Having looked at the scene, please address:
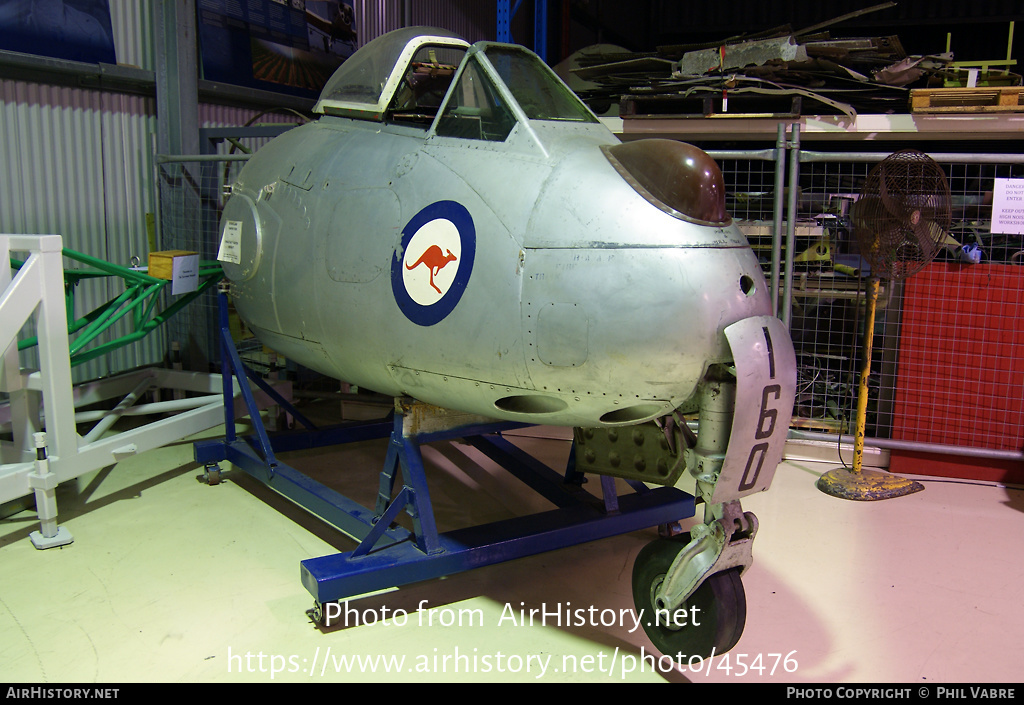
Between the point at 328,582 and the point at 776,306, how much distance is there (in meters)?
3.59

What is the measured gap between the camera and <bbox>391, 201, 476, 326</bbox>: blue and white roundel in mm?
2896

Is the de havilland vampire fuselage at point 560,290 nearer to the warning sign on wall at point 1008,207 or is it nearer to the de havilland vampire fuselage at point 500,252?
the de havilland vampire fuselage at point 500,252

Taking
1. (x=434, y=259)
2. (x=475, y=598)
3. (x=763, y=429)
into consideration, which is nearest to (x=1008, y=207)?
(x=763, y=429)

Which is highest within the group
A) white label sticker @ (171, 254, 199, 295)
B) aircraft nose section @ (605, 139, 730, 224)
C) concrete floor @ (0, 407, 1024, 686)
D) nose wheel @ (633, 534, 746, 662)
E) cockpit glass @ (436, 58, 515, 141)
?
cockpit glass @ (436, 58, 515, 141)

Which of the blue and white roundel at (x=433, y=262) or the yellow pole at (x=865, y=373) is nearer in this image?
the blue and white roundel at (x=433, y=262)

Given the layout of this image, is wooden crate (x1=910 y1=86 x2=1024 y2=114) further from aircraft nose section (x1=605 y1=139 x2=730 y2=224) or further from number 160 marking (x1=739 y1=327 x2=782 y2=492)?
number 160 marking (x1=739 y1=327 x2=782 y2=492)

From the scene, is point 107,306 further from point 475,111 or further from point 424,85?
point 475,111

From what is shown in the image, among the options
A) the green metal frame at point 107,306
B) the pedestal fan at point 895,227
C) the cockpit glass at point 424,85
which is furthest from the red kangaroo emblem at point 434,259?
the pedestal fan at point 895,227

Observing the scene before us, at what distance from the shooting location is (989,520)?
4551 millimetres

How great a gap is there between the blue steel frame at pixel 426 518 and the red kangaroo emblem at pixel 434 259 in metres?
0.80

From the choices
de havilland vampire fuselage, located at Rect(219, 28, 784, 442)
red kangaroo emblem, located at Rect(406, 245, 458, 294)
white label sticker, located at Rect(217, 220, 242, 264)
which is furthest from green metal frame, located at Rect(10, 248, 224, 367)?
red kangaroo emblem, located at Rect(406, 245, 458, 294)

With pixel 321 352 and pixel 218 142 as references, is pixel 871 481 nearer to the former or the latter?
pixel 321 352

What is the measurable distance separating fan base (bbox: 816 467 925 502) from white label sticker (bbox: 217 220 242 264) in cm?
374

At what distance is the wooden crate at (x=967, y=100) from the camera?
5.76 m
